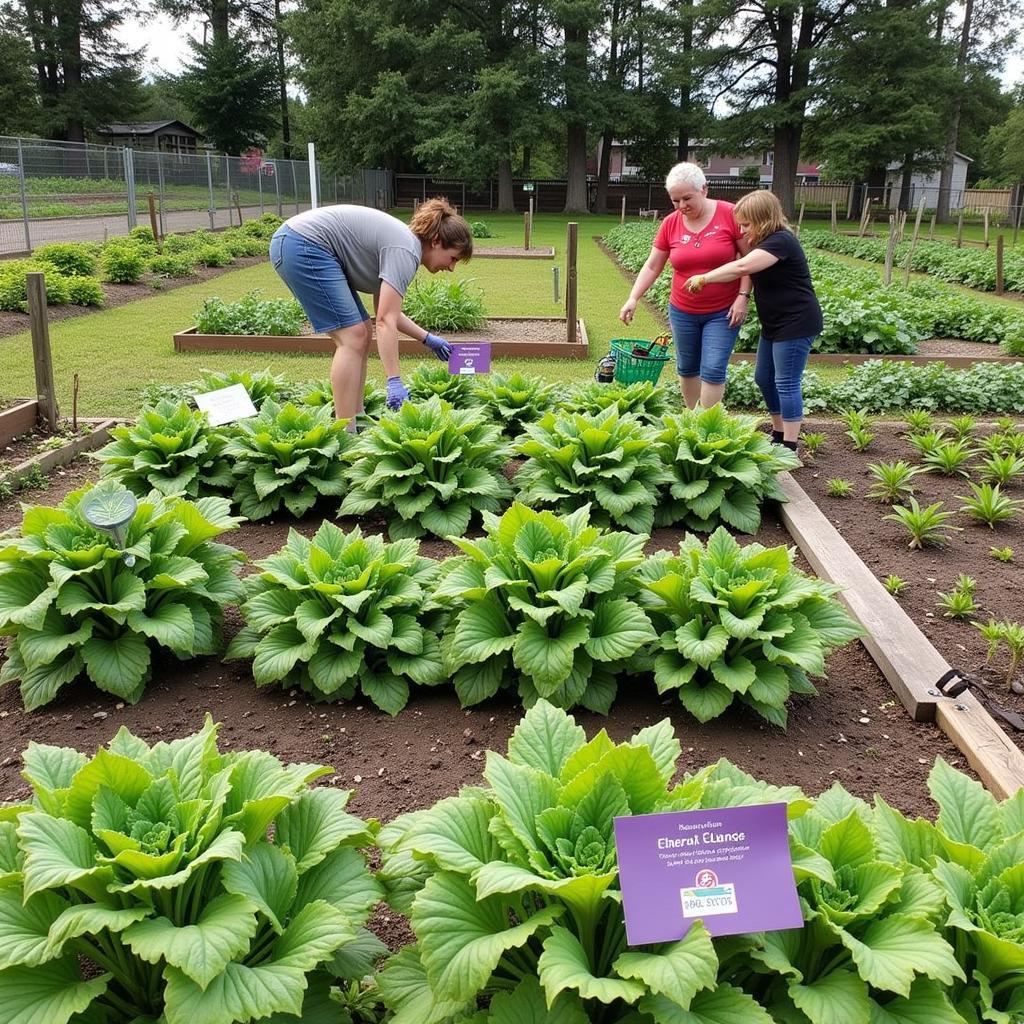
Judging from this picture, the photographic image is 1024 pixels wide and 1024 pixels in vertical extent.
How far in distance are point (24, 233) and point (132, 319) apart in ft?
22.6

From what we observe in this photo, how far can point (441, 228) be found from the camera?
201 inches

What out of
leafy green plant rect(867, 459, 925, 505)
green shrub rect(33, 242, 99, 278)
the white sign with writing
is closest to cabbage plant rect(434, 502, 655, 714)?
the white sign with writing

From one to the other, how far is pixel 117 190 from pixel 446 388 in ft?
64.5

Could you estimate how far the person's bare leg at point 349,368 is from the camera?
5.28 m

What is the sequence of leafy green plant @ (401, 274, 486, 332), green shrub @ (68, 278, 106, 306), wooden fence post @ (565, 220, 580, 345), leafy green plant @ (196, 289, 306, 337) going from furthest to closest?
green shrub @ (68, 278, 106, 306), leafy green plant @ (401, 274, 486, 332), leafy green plant @ (196, 289, 306, 337), wooden fence post @ (565, 220, 580, 345)

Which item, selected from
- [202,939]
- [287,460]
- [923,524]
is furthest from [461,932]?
[923,524]

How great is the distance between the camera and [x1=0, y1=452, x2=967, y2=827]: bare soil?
2885 millimetres

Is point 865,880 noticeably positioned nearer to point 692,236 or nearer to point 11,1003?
point 11,1003

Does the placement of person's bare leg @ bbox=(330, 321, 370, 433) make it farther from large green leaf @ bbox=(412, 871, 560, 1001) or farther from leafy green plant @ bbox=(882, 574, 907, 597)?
large green leaf @ bbox=(412, 871, 560, 1001)

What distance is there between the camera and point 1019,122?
152 ft

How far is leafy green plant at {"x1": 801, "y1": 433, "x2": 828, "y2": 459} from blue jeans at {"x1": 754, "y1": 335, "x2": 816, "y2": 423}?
0.37m

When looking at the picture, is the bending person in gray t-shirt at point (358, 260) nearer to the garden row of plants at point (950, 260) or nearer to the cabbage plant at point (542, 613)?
the cabbage plant at point (542, 613)

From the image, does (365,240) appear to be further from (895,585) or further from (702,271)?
(895,585)

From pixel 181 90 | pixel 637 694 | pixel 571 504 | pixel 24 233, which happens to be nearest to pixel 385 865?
pixel 637 694
